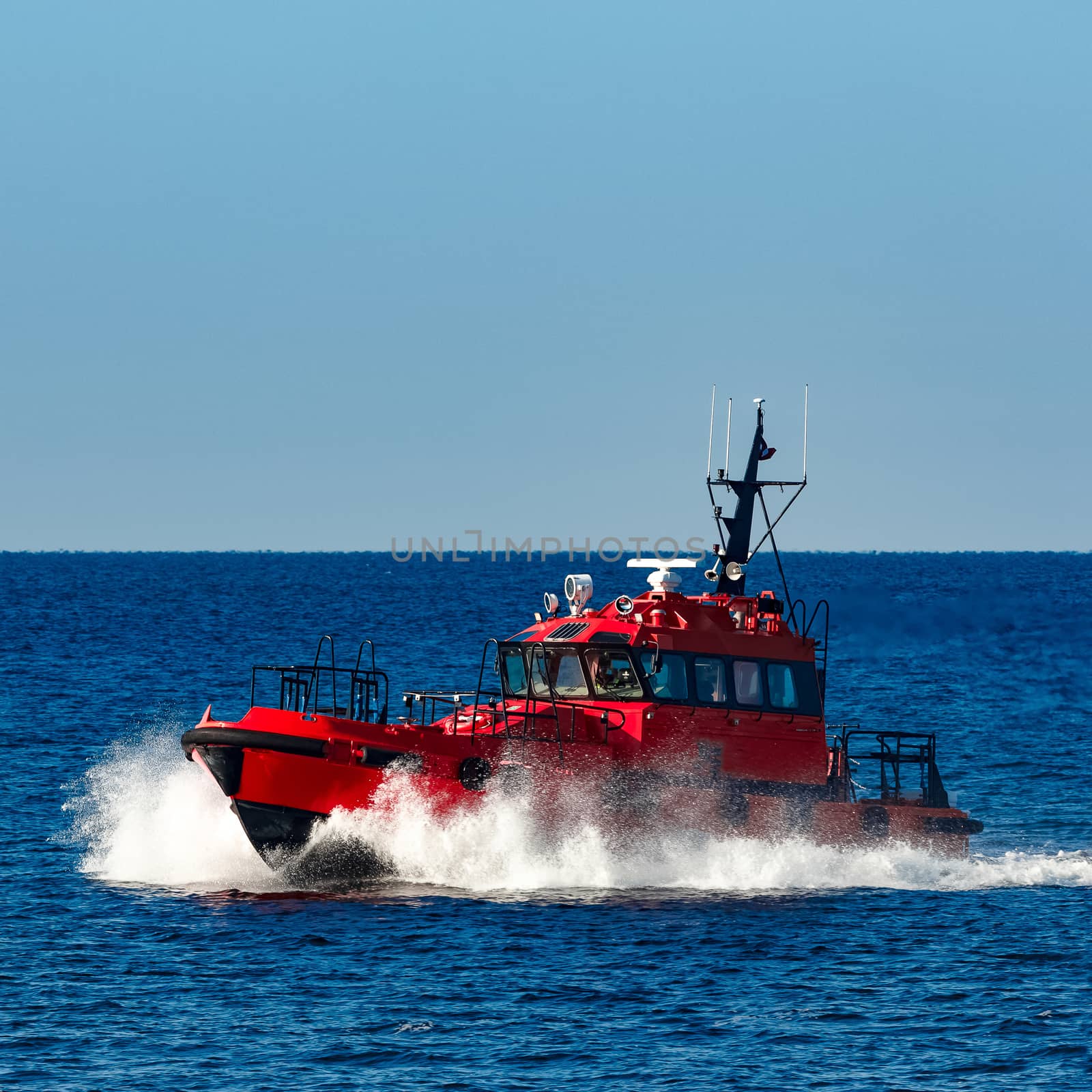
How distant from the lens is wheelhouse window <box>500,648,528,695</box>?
24.8 metres

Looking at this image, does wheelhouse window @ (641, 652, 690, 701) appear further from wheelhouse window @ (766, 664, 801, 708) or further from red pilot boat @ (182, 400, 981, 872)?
wheelhouse window @ (766, 664, 801, 708)

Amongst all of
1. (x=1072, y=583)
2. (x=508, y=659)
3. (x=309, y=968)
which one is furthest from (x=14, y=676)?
(x=1072, y=583)

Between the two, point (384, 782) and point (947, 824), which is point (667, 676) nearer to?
point (384, 782)

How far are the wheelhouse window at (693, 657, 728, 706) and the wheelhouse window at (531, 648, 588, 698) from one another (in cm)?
168

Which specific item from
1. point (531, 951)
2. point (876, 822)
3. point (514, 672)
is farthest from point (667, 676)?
point (531, 951)

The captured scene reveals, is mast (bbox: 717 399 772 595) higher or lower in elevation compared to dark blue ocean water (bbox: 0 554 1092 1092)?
higher

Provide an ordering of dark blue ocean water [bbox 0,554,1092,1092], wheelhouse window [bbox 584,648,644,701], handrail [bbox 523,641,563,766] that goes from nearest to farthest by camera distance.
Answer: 1. dark blue ocean water [bbox 0,554,1092,1092]
2. handrail [bbox 523,641,563,766]
3. wheelhouse window [bbox 584,648,644,701]

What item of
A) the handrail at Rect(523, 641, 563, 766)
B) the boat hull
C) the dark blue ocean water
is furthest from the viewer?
the handrail at Rect(523, 641, 563, 766)

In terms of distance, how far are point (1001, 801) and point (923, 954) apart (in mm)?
13358

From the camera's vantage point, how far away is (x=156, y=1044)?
16453 mm

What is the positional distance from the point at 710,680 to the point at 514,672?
304 cm

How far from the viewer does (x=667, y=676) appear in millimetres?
23953

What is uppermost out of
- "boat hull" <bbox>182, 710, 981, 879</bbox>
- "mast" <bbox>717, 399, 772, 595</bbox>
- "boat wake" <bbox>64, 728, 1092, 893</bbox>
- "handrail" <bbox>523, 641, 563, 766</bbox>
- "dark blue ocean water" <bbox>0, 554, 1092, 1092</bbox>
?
"mast" <bbox>717, 399, 772, 595</bbox>

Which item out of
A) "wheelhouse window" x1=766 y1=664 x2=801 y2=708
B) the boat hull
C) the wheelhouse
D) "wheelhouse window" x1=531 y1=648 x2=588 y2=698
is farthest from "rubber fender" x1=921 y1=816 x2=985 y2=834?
"wheelhouse window" x1=531 y1=648 x2=588 y2=698
